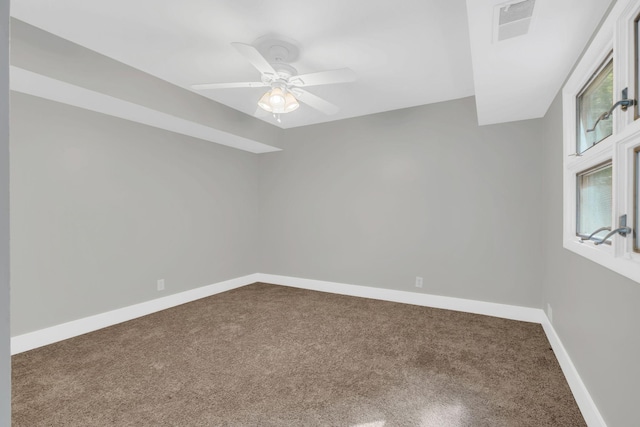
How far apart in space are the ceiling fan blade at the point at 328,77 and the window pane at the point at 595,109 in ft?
4.64

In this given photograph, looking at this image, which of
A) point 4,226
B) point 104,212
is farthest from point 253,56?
point 104,212

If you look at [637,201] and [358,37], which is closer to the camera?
[637,201]

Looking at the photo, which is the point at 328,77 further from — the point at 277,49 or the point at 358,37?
the point at 277,49

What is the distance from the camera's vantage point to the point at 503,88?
254cm

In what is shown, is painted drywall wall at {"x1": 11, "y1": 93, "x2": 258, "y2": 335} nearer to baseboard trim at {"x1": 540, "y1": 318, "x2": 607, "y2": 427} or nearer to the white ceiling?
the white ceiling

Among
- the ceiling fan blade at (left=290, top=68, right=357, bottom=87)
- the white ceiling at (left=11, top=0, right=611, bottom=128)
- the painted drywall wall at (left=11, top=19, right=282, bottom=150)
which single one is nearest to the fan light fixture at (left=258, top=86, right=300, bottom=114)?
the ceiling fan blade at (left=290, top=68, right=357, bottom=87)

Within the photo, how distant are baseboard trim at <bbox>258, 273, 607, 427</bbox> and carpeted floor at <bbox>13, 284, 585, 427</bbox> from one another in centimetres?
9

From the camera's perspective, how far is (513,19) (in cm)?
169

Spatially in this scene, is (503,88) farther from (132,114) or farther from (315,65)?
(132,114)

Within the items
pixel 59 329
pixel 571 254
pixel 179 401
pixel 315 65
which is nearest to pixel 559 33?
pixel 571 254

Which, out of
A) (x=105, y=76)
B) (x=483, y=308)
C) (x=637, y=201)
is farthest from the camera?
(x=483, y=308)

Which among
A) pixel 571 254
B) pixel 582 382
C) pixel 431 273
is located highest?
pixel 571 254

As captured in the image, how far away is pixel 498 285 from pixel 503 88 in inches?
80.5

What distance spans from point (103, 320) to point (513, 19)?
4.00 m
